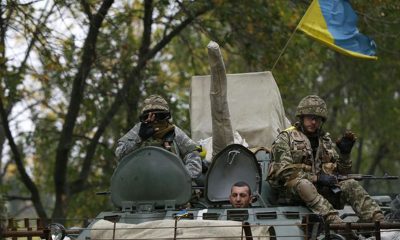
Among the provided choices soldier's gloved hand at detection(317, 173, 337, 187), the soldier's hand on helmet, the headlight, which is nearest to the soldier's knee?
soldier's gloved hand at detection(317, 173, 337, 187)

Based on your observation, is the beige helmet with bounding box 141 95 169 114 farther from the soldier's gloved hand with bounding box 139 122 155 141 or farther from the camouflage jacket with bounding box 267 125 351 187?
the camouflage jacket with bounding box 267 125 351 187

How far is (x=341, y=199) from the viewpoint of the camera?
13.2 metres

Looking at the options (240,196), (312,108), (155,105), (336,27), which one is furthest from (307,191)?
(336,27)

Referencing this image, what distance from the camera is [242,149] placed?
13055 mm

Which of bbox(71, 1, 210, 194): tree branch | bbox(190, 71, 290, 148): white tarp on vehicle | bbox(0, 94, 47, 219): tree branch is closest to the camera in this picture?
bbox(190, 71, 290, 148): white tarp on vehicle

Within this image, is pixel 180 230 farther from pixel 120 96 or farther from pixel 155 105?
pixel 120 96

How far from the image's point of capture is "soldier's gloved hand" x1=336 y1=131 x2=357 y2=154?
44.7 feet

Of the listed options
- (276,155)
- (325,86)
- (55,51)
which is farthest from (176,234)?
(325,86)

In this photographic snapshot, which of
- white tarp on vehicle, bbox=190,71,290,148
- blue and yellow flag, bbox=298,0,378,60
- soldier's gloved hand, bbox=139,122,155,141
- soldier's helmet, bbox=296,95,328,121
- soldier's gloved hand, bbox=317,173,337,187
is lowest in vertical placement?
soldier's gloved hand, bbox=317,173,337,187

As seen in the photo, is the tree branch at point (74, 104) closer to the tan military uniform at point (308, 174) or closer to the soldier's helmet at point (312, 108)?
the soldier's helmet at point (312, 108)

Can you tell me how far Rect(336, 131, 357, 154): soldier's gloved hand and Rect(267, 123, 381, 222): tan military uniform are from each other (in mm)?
179

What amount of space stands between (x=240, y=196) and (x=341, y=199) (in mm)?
1366

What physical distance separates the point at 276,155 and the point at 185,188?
1215 mm

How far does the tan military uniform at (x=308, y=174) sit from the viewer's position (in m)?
12.6
